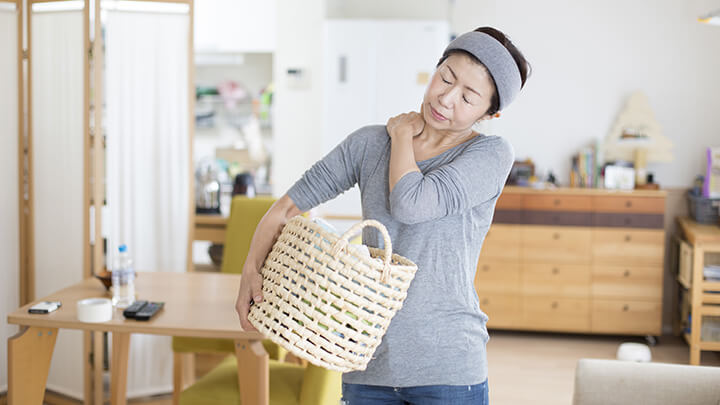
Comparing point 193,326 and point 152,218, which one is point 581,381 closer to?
point 193,326

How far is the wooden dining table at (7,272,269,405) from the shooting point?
6.64 feet

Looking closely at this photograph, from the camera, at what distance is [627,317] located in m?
4.15

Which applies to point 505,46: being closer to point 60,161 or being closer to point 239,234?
point 239,234

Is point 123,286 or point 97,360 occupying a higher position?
point 123,286

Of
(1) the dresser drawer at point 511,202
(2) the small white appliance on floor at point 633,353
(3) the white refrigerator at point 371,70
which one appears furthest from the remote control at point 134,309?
(1) the dresser drawer at point 511,202

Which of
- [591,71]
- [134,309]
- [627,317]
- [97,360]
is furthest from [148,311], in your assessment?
[591,71]

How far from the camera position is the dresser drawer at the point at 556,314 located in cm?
419

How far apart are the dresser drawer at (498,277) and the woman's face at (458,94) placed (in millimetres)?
3068

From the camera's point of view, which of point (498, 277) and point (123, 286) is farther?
point (498, 277)

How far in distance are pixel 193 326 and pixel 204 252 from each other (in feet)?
11.8

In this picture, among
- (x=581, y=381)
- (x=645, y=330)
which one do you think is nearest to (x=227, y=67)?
(x=645, y=330)

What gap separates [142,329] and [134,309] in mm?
120

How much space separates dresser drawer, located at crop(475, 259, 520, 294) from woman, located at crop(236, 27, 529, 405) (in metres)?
2.97

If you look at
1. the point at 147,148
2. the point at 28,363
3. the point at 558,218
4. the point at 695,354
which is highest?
the point at 147,148
